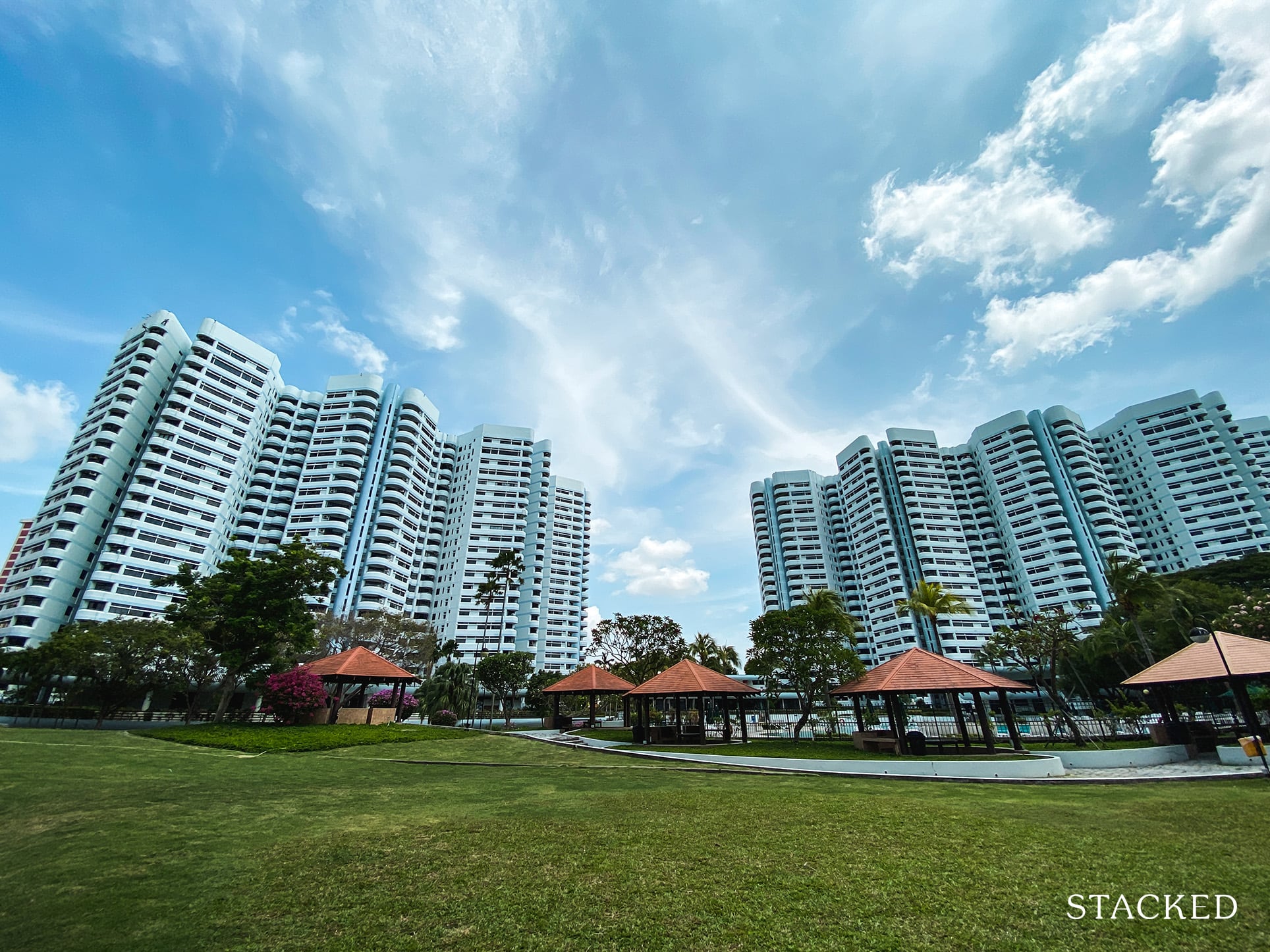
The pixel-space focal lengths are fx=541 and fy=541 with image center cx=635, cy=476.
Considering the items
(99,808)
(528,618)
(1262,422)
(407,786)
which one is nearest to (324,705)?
(407,786)

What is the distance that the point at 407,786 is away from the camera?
11.7m

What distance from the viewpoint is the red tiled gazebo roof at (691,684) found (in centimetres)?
2152

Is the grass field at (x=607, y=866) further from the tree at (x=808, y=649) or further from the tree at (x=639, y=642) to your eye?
the tree at (x=639, y=642)

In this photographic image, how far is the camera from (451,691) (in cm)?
3688

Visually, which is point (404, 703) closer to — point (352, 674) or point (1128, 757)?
point (352, 674)

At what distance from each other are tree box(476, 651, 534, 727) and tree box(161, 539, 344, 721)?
48.2 feet

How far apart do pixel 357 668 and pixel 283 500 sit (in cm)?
6347

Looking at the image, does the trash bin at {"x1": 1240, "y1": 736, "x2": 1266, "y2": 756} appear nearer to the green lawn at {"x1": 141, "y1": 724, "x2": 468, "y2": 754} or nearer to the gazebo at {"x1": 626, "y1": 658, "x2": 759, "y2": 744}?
the gazebo at {"x1": 626, "y1": 658, "x2": 759, "y2": 744}

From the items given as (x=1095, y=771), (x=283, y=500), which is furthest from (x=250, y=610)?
(x=283, y=500)

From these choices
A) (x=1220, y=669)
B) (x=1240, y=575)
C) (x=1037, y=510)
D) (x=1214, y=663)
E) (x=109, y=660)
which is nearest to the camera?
(x=1220, y=669)

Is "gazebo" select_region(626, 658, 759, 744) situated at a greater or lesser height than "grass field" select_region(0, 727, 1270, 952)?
greater

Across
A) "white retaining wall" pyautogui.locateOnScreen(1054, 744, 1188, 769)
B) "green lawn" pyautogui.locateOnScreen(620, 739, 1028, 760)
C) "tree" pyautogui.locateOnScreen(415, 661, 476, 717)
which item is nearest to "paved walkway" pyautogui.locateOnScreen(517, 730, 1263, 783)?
"white retaining wall" pyautogui.locateOnScreen(1054, 744, 1188, 769)

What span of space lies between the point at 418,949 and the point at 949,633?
92.6m

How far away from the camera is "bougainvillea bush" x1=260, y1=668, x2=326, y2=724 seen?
957 inches
